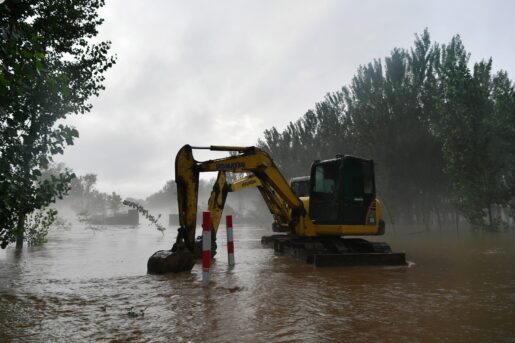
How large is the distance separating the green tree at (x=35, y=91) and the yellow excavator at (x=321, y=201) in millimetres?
2945

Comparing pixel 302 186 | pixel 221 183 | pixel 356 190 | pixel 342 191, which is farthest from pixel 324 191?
pixel 302 186

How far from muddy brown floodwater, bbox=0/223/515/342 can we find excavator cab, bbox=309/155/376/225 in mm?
1905

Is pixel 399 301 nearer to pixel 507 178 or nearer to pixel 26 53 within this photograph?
pixel 26 53

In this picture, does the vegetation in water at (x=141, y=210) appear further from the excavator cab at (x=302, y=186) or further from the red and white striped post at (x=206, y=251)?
the red and white striped post at (x=206, y=251)

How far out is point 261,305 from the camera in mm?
4961

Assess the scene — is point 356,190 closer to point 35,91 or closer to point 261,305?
point 261,305

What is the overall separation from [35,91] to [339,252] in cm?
787

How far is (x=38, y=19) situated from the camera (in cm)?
964

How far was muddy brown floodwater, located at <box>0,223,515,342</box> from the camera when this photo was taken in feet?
12.4

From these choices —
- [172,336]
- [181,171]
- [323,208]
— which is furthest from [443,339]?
[323,208]

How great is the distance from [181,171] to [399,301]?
A: 528 cm


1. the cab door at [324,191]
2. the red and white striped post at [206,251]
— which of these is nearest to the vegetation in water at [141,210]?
the cab door at [324,191]

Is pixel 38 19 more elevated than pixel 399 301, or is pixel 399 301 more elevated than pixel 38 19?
pixel 38 19

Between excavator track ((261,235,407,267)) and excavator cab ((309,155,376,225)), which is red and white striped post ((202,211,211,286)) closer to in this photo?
excavator track ((261,235,407,267))
